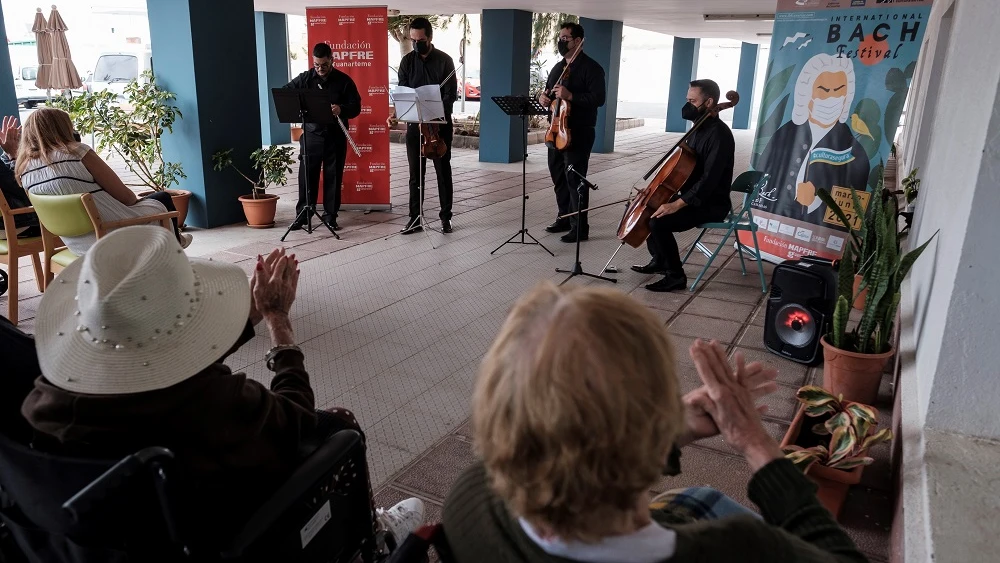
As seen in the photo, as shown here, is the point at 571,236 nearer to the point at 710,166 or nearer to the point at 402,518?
the point at 710,166

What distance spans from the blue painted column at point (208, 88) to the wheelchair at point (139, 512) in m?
4.71

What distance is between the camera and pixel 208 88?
546 cm

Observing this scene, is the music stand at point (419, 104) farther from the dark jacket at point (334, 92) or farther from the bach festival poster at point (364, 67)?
the bach festival poster at point (364, 67)

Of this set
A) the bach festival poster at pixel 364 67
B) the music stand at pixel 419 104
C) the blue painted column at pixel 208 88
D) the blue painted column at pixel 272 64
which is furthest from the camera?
the blue painted column at pixel 272 64

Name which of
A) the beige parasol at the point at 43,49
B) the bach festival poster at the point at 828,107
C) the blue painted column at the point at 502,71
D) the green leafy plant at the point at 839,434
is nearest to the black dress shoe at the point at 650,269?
the bach festival poster at the point at 828,107

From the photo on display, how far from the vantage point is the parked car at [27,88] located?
12.2 meters

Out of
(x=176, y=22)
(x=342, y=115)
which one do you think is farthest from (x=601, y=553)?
(x=176, y=22)

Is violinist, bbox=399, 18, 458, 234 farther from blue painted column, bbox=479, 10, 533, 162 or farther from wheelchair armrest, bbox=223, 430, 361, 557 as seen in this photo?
wheelchair armrest, bbox=223, 430, 361, 557

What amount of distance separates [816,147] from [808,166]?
5.0 inches

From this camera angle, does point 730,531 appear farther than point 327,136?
No

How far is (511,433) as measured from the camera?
771 mm

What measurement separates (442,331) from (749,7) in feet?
24.9

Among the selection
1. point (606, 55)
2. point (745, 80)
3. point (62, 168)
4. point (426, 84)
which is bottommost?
point (62, 168)

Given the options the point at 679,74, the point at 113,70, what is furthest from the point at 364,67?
the point at 679,74
